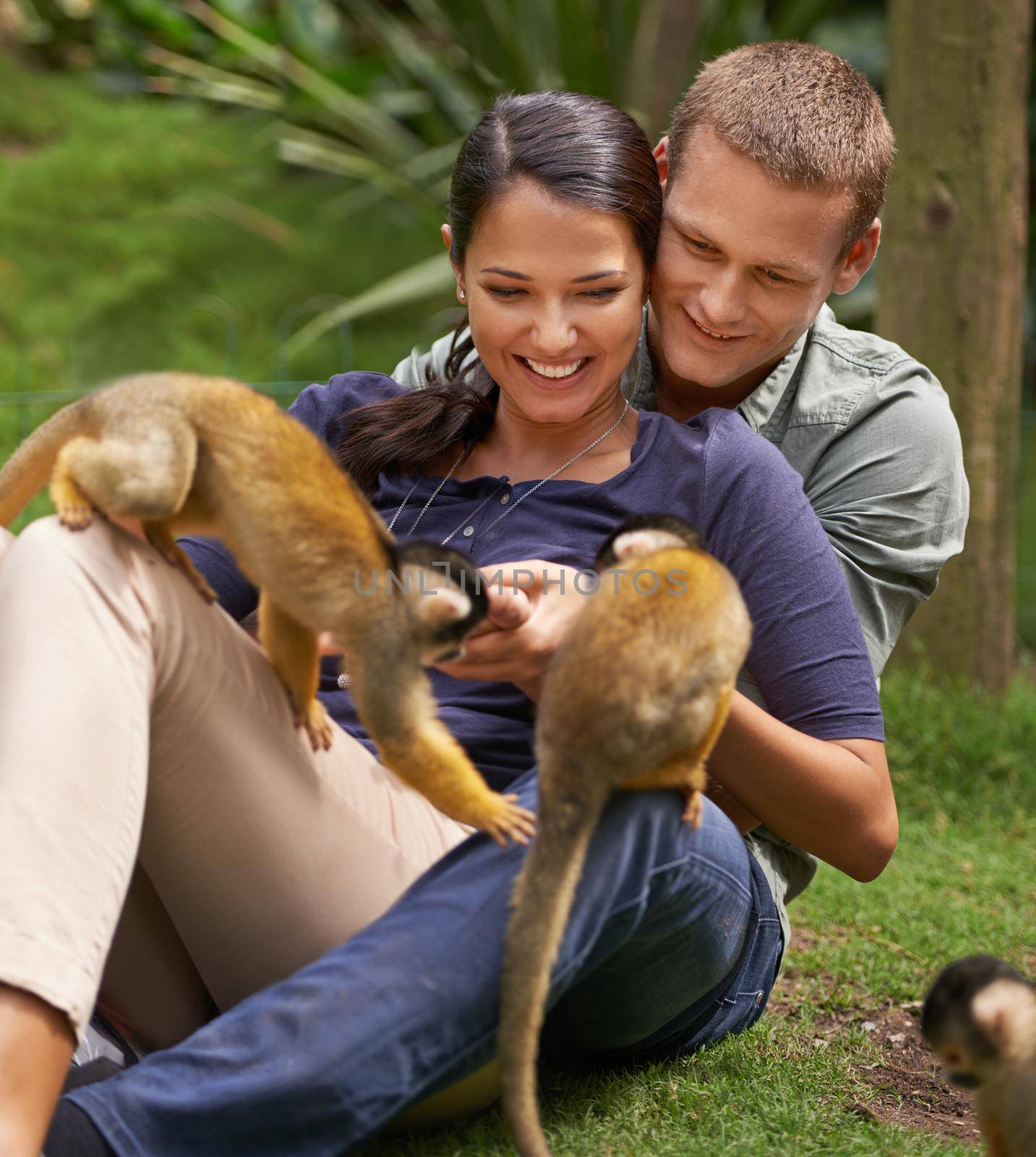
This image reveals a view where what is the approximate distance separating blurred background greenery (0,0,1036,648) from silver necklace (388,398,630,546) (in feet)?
11.9

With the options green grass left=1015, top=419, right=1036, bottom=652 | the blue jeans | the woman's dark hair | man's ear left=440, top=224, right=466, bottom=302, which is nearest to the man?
the blue jeans

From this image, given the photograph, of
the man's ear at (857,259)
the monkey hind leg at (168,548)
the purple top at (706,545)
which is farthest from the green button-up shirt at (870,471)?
the monkey hind leg at (168,548)

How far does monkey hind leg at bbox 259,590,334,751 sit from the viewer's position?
2043 mm

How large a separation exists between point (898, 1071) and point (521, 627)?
1.17m

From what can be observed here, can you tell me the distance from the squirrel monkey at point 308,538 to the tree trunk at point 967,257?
118 inches

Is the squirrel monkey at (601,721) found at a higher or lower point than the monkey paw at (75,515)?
lower

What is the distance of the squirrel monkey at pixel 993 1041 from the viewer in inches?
64.0

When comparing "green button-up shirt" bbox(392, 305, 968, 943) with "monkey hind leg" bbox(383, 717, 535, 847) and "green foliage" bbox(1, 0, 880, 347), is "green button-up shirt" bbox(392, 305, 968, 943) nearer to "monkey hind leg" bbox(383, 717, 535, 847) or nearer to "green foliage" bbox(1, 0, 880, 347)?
"monkey hind leg" bbox(383, 717, 535, 847)

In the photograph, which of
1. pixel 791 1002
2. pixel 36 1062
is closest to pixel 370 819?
pixel 36 1062

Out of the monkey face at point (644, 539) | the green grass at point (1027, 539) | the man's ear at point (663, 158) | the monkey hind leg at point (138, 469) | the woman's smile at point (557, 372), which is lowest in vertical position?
the green grass at point (1027, 539)

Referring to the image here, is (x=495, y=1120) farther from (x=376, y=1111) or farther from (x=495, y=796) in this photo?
(x=495, y=796)

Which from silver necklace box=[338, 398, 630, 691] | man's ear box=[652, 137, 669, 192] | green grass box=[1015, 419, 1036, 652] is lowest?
green grass box=[1015, 419, 1036, 652]

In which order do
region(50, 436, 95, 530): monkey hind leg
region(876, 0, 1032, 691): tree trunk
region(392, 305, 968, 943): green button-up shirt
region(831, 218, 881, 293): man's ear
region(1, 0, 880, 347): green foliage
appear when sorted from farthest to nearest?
1. region(1, 0, 880, 347): green foliage
2. region(876, 0, 1032, 691): tree trunk
3. region(831, 218, 881, 293): man's ear
4. region(392, 305, 968, 943): green button-up shirt
5. region(50, 436, 95, 530): monkey hind leg

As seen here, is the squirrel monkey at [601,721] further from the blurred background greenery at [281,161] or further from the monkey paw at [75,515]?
the blurred background greenery at [281,161]
